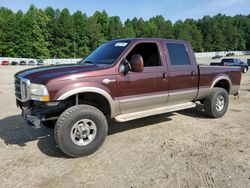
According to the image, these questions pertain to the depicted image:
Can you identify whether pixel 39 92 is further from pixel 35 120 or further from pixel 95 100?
pixel 95 100

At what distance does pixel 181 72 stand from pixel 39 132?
3.40 metres

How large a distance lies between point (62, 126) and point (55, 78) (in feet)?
2.58

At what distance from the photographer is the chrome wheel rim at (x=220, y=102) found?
23.7 feet

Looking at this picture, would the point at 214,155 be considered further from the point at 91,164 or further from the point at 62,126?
the point at 62,126

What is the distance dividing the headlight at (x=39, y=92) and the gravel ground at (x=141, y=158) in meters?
1.04

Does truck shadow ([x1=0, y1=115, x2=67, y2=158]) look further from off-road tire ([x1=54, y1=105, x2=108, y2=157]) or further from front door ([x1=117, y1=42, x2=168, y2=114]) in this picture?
front door ([x1=117, y1=42, x2=168, y2=114])

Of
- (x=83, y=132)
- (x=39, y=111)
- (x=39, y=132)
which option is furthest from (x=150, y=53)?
(x=39, y=132)

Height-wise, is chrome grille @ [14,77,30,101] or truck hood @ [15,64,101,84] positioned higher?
truck hood @ [15,64,101,84]

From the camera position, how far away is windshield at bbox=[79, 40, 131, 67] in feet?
17.8

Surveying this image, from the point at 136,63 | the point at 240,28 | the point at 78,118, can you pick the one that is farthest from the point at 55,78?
the point at 240,28

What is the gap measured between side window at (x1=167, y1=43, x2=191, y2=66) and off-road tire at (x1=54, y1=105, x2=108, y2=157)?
2.26 meters

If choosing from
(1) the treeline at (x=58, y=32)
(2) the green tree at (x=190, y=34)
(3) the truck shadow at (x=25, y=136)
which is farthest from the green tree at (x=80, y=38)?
(3) the truck shadow at (x=25, y=136)

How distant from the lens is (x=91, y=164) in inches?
175

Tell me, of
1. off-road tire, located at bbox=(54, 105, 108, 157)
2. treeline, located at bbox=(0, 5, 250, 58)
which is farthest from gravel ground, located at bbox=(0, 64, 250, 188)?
treeline, located at bbox=(0, 5, 250, 58)
